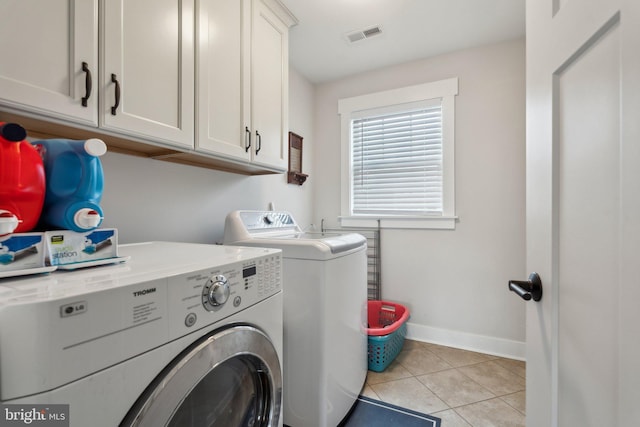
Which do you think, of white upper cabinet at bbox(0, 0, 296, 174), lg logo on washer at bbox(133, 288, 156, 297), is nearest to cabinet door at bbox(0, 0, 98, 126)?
white upper cabinet at bbox(0, 0, 296, 174)

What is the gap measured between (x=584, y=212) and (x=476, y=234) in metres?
1.87

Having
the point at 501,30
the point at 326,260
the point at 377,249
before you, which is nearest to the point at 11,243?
the point at 326,260

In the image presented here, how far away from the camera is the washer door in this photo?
56cm

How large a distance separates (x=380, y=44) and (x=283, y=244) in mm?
1837

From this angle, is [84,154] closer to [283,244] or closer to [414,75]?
[283,244]

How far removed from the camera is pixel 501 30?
207cm

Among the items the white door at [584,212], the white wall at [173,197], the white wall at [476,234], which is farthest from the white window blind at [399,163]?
the white door at [584,212]

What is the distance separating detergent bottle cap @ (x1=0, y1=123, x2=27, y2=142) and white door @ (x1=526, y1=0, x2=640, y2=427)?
44.8 inches

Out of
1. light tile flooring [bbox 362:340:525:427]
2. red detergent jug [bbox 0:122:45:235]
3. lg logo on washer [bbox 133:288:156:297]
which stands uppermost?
red detergent jug [bbox 0:122:45:235]

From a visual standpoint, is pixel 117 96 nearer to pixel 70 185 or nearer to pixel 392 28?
pixel 70 185

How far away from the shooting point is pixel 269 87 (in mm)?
1714

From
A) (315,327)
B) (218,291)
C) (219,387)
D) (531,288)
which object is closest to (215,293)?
(218,291)

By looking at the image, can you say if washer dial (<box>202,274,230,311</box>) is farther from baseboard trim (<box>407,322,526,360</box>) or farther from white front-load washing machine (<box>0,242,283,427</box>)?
baseboard trim (<box>407,322,526,360</box>)

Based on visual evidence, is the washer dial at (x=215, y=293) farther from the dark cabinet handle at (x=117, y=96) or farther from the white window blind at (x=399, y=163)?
the white window blind at (x=399, y=163)
